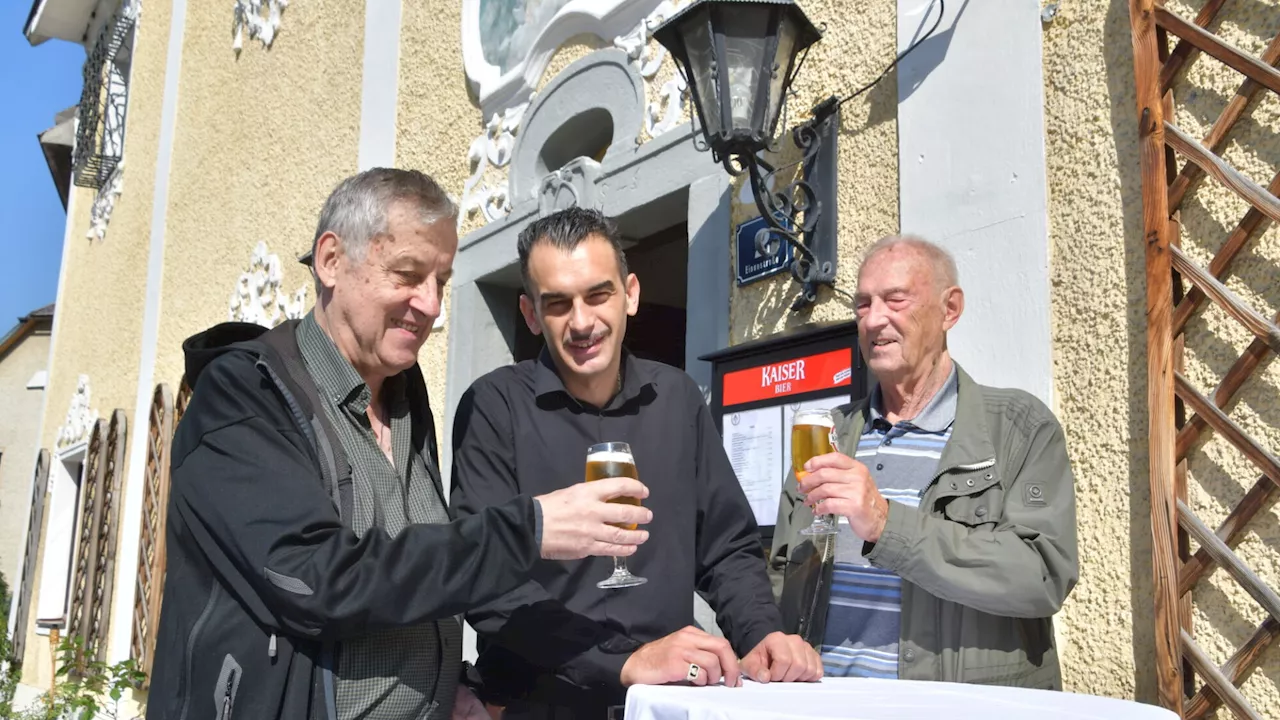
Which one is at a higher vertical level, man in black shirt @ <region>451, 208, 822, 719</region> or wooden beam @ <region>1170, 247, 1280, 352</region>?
wooden beam @ <region>1170, 247, 1280, 352</region>

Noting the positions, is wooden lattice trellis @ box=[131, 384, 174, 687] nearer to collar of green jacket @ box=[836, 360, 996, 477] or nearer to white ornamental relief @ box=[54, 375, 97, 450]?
white ornamental relief @ box=[54, 375, 97, 450]

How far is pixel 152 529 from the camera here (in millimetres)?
7699

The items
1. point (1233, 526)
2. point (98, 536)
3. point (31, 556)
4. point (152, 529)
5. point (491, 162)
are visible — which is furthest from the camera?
point (31, 556)

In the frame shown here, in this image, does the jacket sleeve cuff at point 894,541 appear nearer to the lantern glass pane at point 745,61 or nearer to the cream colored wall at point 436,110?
the lantern glass pane at point 745,61

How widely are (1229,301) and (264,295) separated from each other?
19.3 feet

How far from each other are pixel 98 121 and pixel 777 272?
29.2 ft

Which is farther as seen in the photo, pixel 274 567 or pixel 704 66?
pixel 704 66

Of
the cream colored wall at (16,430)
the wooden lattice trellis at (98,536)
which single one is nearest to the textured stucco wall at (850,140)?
the wooden lattice trellis at (98,536)

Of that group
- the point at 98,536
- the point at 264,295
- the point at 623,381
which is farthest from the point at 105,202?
the point at 623,381

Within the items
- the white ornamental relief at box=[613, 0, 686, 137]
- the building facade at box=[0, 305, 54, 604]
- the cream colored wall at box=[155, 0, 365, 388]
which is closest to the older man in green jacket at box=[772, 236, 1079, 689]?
the white ornamental relief at box=[613, 0, 686, 137]

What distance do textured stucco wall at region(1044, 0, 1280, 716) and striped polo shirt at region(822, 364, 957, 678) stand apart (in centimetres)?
47

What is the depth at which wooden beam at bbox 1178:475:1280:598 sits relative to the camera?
2.18m

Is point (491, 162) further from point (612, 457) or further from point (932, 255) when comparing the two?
point (612, 457)

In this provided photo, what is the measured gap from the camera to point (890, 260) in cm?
232
